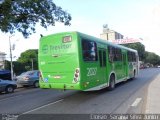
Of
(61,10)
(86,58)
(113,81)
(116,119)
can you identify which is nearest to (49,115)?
(116,119)

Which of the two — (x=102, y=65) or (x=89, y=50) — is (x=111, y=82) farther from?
(x=89, y=50)

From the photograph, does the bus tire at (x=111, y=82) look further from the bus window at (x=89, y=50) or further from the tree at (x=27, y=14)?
the tree at (x=27, y=14)

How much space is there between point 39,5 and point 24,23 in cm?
251

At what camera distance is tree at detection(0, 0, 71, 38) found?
22.1 meters

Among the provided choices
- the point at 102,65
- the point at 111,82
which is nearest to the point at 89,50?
the point at 102,65

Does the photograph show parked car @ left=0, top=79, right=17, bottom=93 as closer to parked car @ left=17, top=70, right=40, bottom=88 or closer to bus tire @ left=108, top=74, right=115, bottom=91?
parked car @ left=17, top=70, right=40, bottom=88

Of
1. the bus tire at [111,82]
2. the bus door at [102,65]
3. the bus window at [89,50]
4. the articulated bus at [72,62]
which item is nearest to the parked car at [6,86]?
the articulated bus at [72,62]

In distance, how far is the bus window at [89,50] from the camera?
41.5 feet

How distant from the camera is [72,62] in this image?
12.3m

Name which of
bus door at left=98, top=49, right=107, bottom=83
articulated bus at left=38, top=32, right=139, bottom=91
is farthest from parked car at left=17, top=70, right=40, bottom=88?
articulated bus at left=38, top=32, right=139, bottom=91

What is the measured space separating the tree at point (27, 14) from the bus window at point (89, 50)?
35.6ft

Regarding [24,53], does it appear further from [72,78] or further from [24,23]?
[72,78]

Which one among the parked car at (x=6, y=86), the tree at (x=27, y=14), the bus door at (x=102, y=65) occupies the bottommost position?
the parked car at (x=6, y=86)

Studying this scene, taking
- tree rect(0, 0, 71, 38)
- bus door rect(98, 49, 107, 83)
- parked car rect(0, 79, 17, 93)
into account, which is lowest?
parked car rect(0, 79, 17, 93)
